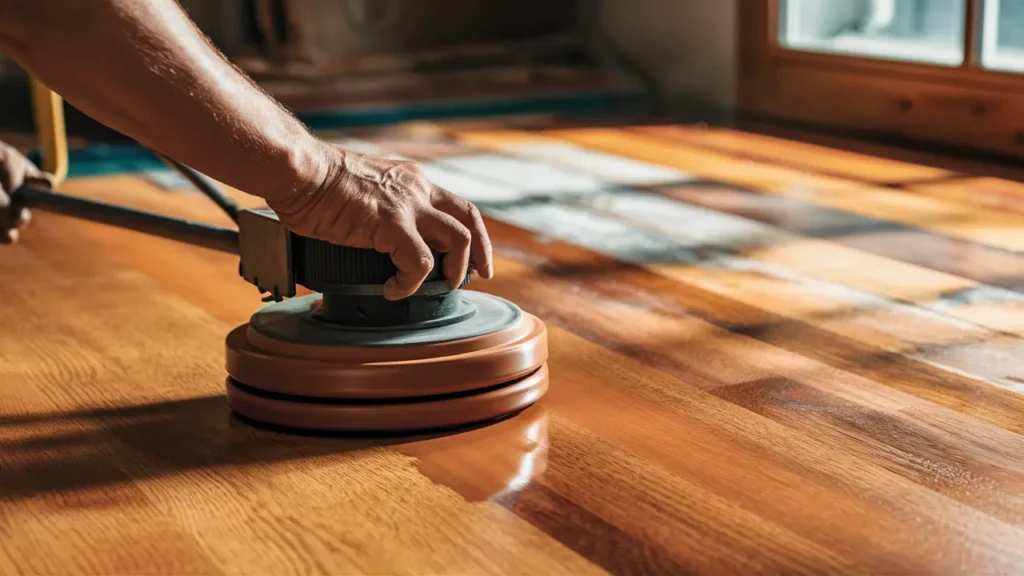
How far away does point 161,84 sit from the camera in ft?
3.53

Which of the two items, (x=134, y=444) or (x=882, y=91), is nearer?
(x=134, y=444)

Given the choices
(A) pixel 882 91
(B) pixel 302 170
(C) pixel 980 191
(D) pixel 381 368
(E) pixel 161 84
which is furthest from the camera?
(A) pixel 882 91

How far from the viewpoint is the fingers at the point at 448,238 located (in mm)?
1250

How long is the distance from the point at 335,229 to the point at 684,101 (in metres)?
3.40

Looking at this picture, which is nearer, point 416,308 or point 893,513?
point 893,513

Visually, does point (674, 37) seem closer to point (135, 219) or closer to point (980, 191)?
point (980, 191)

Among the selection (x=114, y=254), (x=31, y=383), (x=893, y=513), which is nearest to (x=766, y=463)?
(x=893, y=513)

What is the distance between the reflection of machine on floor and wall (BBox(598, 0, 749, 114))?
303cm

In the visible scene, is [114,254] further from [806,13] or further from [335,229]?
[806,13]

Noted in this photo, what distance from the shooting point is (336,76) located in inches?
171

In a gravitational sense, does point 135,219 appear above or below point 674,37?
above

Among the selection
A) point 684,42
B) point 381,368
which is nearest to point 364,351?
point 381,368

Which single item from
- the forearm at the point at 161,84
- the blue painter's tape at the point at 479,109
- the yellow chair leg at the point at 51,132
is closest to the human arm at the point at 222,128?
the forearm at the point at 161,84

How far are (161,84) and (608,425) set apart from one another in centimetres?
56
